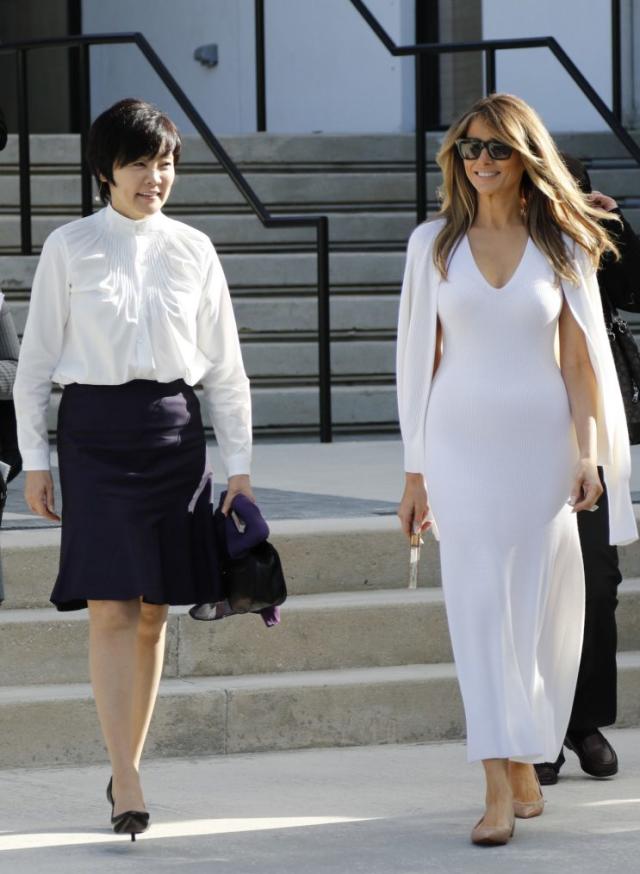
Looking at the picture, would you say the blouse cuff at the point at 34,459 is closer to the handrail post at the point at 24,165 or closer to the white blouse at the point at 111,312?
the white blouse at the point at 111,312

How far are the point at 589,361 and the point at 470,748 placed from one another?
910 millimetres

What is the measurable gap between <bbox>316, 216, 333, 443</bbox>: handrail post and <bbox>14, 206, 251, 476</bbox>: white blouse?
13.0 ft

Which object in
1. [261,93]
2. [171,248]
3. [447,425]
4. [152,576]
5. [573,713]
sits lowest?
[573,713]

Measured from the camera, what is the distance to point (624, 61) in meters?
11.4

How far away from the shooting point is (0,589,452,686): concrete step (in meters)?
5.40

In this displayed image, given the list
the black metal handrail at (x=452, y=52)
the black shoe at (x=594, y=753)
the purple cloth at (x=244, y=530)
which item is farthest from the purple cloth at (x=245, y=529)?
the black metal handrail at (x=452, y=52)

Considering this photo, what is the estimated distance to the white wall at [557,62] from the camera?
37.4 feet

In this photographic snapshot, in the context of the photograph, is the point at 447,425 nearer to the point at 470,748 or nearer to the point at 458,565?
the point at 458,565

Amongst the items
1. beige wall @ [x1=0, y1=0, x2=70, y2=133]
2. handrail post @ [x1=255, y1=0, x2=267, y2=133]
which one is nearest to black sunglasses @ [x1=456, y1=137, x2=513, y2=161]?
handrail post @ [x1=255, y1=0, x2=267, y2=133]

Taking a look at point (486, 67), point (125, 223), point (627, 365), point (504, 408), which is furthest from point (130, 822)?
point (486, 67)

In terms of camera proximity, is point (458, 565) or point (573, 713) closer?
point (458, 565)

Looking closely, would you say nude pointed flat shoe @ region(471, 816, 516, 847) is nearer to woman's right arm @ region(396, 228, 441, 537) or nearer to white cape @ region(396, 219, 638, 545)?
woman's right arm @ region(396, 228, 441, 537)

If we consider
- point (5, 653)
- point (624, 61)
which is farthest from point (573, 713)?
point (624, 61)

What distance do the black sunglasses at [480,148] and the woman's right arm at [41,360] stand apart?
920 millimetres
